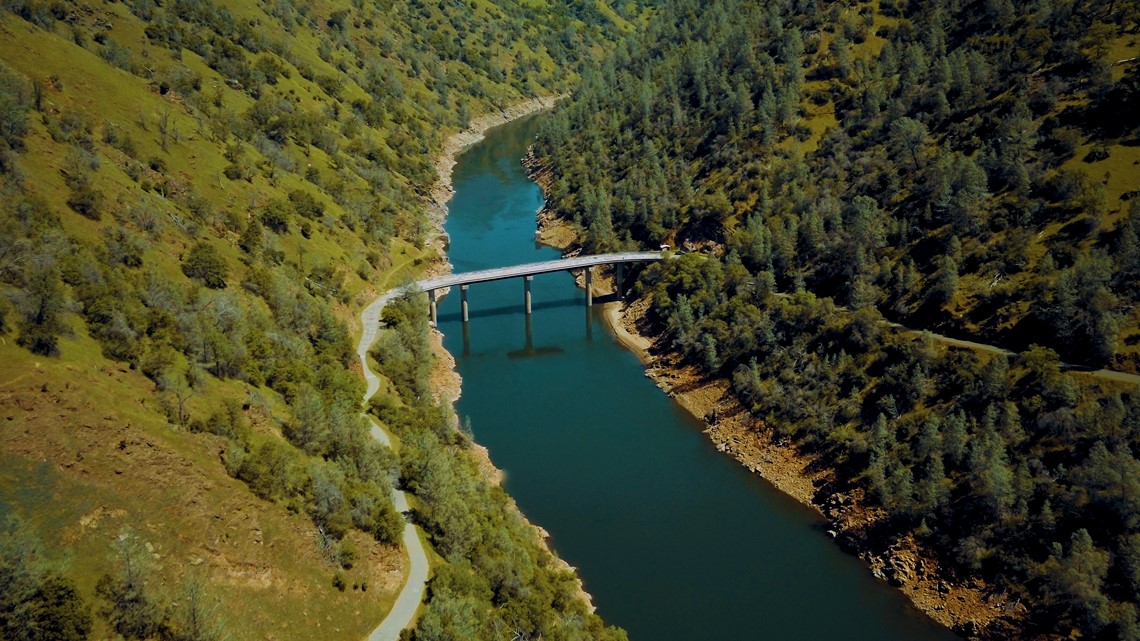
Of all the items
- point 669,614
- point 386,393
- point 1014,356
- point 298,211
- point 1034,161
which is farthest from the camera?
point 298,211

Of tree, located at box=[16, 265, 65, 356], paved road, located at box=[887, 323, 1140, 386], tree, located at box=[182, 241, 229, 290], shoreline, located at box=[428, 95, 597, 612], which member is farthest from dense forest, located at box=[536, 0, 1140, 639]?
tree, located at box=[16, 265, 65, 356]

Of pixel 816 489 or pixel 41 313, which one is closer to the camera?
pixel 41 313

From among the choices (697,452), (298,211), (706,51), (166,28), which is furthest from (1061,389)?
(166,28)

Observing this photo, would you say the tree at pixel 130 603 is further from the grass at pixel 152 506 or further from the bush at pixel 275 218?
the bush at pixel 275 218

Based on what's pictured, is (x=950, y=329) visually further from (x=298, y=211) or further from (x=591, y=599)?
(x=298, y=211)

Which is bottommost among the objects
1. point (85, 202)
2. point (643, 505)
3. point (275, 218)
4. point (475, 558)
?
point (643, 505)

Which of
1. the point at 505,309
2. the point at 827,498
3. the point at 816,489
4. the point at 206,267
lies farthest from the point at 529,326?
the point at 827,498

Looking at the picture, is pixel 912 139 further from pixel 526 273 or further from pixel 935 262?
pixel 526 273
